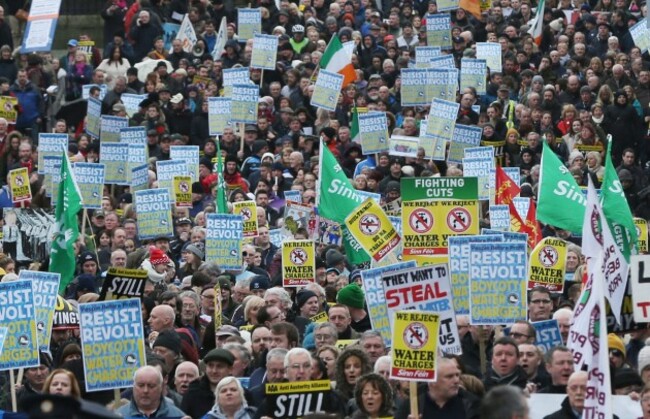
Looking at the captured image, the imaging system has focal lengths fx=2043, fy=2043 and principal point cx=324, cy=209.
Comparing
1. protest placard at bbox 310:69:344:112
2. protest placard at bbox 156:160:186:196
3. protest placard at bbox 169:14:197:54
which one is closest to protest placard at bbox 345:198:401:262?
protest placard at bbox 156:160:186:196

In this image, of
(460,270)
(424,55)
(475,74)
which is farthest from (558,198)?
(424,55)

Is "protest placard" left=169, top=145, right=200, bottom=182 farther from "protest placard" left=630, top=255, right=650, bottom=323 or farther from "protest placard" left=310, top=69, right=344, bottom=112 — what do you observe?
"protest placard" left=630, top=255, right=650, bottom=323

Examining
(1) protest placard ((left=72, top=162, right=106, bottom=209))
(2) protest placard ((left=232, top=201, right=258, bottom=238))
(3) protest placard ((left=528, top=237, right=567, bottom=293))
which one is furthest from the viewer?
(1) protest placard ((left=72, top=162, right=106, bottom=209))

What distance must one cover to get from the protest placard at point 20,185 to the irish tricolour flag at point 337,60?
562cm

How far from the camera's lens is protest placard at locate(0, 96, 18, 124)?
93.8 ft

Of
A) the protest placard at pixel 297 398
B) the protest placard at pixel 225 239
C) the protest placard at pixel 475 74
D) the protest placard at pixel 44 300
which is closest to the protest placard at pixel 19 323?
the protest placard at pixel 44 300

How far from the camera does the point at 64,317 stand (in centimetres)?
1664

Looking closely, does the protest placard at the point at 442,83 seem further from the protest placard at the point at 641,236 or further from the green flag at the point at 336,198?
the protest placard at the point at 641,236

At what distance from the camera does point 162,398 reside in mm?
12961

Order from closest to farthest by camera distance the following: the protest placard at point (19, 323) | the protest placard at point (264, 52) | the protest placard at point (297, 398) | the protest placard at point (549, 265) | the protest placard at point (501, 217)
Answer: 1. the protest placard at point (297, 398)
2. the protest placard at point (19, 323)
3. the protest placard at point (549, 265)
4. the protest placard at point (501, 217)
5. the protest placard at point (264, 52)

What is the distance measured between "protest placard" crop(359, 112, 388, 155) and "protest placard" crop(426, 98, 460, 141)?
70 cm

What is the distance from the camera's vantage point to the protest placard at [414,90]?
2742cm

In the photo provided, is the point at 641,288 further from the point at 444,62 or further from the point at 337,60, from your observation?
Answer: the point at 337,60

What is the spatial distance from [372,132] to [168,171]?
2.72m
